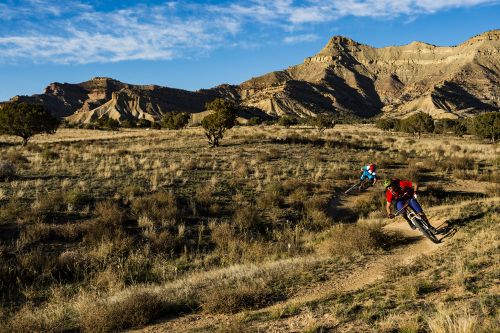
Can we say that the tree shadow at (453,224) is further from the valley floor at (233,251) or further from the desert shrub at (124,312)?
the desert shrub at (124,312)

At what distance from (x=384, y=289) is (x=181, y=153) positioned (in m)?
25.4

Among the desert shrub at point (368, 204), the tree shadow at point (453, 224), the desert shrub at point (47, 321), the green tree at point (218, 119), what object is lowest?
the desert shrub at point (368, 204)

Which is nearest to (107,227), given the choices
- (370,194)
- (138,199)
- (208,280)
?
(138,199)

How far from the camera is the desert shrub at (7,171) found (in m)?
20.2

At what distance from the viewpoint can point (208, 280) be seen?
9.52 meters

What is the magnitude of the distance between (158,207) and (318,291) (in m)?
10.1

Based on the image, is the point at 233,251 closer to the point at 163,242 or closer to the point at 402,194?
the point at 163,242

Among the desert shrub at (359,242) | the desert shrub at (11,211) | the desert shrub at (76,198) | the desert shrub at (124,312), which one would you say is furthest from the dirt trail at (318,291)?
the desert shrub at (76,198)

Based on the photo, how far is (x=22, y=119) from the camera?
38.2m

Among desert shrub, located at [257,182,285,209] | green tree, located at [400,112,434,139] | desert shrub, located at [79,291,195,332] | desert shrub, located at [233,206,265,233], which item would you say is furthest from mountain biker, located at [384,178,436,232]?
green tree, located at [400,112,434,139]

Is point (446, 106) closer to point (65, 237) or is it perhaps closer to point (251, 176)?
point (251, 176)

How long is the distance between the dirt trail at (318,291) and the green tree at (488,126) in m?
44.9

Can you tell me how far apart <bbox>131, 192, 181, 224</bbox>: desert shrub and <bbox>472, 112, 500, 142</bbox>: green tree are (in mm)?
45544

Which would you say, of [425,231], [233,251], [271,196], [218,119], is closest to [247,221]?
[233,251]
